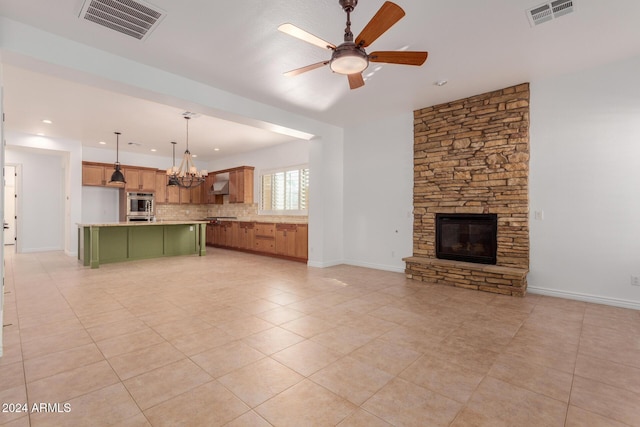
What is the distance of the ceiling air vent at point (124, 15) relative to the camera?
2.61 m

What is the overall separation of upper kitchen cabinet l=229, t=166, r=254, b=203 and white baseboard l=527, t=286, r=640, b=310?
7190mm

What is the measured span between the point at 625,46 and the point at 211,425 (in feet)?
17.4

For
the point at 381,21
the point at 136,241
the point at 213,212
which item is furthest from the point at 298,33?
the point at 213,212

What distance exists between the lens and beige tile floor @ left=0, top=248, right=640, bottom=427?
69.5 inches

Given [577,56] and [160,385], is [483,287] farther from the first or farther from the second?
[160,385]

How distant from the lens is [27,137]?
6.96 meters

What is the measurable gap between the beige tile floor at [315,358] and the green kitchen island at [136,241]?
6.37 ft

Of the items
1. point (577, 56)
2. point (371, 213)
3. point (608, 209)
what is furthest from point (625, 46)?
point (371, 213)

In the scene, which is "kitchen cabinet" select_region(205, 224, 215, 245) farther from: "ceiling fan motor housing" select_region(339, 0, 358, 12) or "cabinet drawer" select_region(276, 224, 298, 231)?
"ceiling fan motor housing" select_region(339, 0, 358, 12)

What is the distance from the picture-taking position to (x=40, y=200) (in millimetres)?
8375

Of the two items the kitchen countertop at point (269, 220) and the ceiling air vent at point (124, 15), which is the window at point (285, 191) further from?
the ceiling air vent at point (124, 15)

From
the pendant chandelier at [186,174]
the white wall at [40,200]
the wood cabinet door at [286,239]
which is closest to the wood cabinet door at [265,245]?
the wood cabinet door at [286,239]

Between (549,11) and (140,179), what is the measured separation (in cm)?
980

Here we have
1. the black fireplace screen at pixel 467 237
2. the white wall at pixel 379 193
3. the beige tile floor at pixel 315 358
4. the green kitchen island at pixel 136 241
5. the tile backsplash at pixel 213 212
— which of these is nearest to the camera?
the beige tile floor at pixel 315 358
